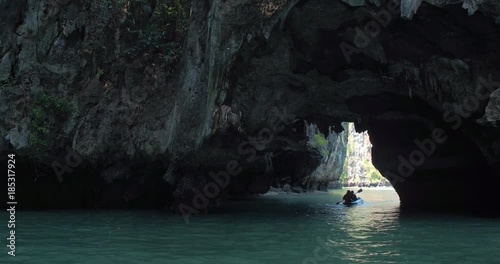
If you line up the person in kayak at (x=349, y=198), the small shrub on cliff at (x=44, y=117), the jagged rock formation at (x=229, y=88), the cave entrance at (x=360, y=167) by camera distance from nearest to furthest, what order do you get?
the jagged rock formation at (x=229, y=88)
the small shrub on cliff at (x=44, y=117)
the person in kayak at (x=349, y=198)
the cave entrance at (x=360, y=167)

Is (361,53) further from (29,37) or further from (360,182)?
(360,182)

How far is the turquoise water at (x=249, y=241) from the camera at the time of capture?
851 cm

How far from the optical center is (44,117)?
18250mm

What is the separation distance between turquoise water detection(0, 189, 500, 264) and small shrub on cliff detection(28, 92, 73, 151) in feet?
11.5

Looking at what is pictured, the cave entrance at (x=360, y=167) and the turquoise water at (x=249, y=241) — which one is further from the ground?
the cave entrance at (x=360, y=167)

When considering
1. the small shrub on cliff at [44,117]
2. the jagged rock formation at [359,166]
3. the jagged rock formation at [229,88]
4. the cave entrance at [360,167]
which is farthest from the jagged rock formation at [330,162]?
the jagged rock formation at [359,166]

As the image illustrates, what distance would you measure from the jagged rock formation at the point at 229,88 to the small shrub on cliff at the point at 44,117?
0.08 meters

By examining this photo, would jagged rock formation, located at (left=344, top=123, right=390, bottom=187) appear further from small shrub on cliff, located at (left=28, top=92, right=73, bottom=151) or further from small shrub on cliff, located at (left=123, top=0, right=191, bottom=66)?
small shrub on cliff, located at (left=28, top=92, right=73, bottom=151)

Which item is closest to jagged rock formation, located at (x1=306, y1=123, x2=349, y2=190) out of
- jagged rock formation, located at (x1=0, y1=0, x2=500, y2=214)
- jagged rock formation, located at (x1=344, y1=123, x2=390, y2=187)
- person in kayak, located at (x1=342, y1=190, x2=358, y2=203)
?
person in kayak, located at (x1=342, y1=190, x2=358, y2=203)

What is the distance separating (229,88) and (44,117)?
7.09m

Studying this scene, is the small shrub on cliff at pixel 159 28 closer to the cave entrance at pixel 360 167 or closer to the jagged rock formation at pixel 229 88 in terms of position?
the jagged rock formation at pixel 229 88

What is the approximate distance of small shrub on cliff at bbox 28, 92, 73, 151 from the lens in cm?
1803

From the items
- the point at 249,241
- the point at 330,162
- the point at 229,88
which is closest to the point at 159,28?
the point at 229,88

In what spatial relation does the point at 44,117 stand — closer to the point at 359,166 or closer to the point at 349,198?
the point at 349,198
